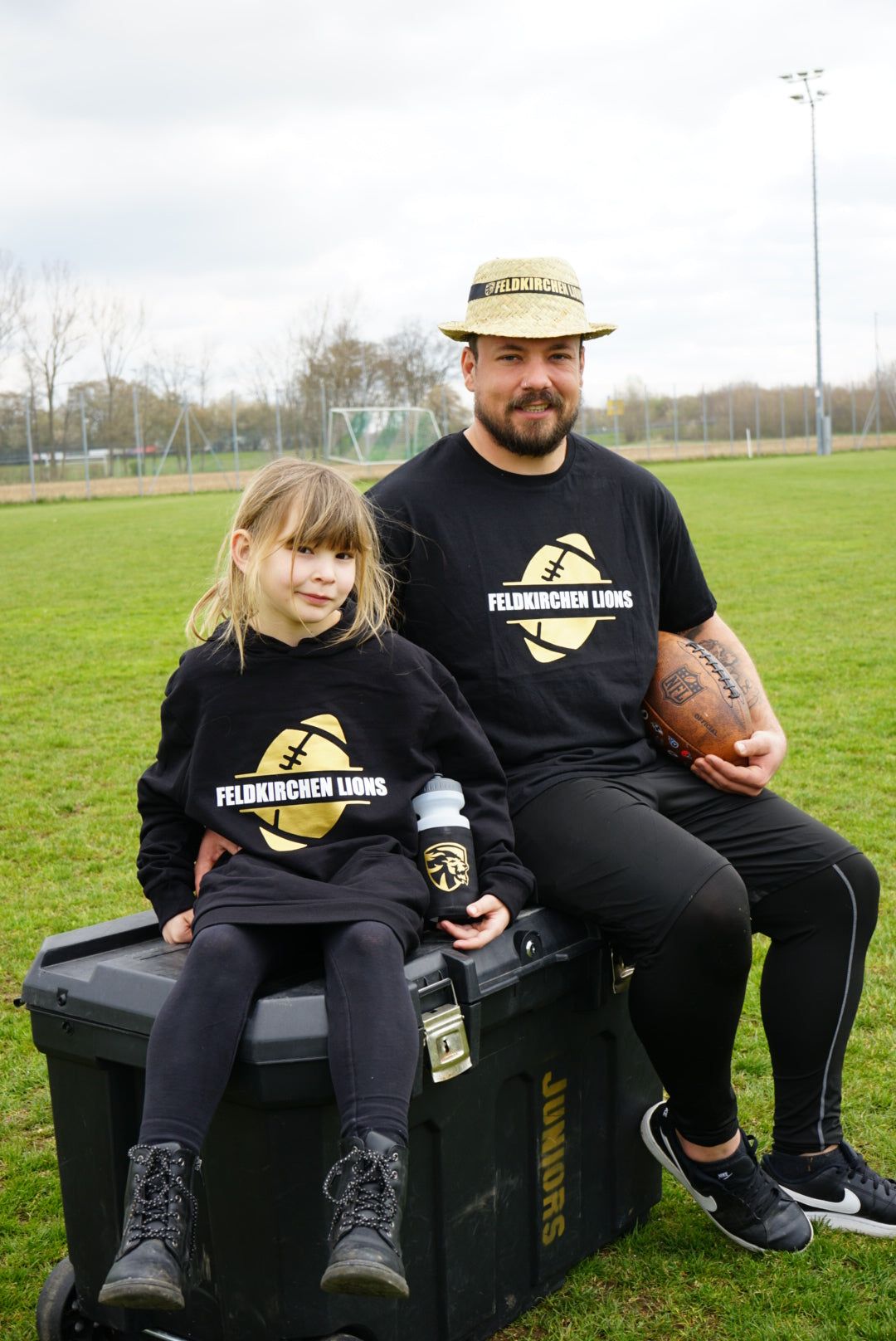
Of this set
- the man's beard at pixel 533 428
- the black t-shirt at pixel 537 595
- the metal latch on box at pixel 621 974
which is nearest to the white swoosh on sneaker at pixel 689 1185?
the metal latch on box at pixel 621 974

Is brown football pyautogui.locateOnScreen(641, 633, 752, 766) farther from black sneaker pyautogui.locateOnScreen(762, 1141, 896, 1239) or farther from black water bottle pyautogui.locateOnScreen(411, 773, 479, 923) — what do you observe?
black sneaker pyautogui.locateOnScreen(762, 1141, 896, 1239)

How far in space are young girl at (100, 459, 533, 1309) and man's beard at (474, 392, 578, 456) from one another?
20.3 inches

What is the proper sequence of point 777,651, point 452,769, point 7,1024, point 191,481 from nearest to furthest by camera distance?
point 452,769 < point 7,1024 < point 777,651 < point 191,481

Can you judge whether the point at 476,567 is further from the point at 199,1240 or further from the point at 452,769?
the point at 199,1240

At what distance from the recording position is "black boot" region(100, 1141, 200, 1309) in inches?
69.9

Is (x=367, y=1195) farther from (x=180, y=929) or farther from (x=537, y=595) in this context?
(x=537, y=595)

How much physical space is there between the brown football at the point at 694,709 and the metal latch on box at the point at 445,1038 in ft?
3.72

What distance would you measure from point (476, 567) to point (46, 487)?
3679cm

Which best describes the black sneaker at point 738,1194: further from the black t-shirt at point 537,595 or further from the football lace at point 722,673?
the football lace at point 722,673

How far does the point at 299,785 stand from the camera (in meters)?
2.36

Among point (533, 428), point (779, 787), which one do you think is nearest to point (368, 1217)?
point (533, 428)

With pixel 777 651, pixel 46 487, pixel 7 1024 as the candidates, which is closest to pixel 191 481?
pixel 46 487

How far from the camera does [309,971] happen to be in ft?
7.13

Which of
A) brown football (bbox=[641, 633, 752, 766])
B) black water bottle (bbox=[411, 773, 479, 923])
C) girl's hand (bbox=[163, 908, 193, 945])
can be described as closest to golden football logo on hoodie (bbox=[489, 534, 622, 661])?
brown football (bbox=[641, 633, 752, 766])
